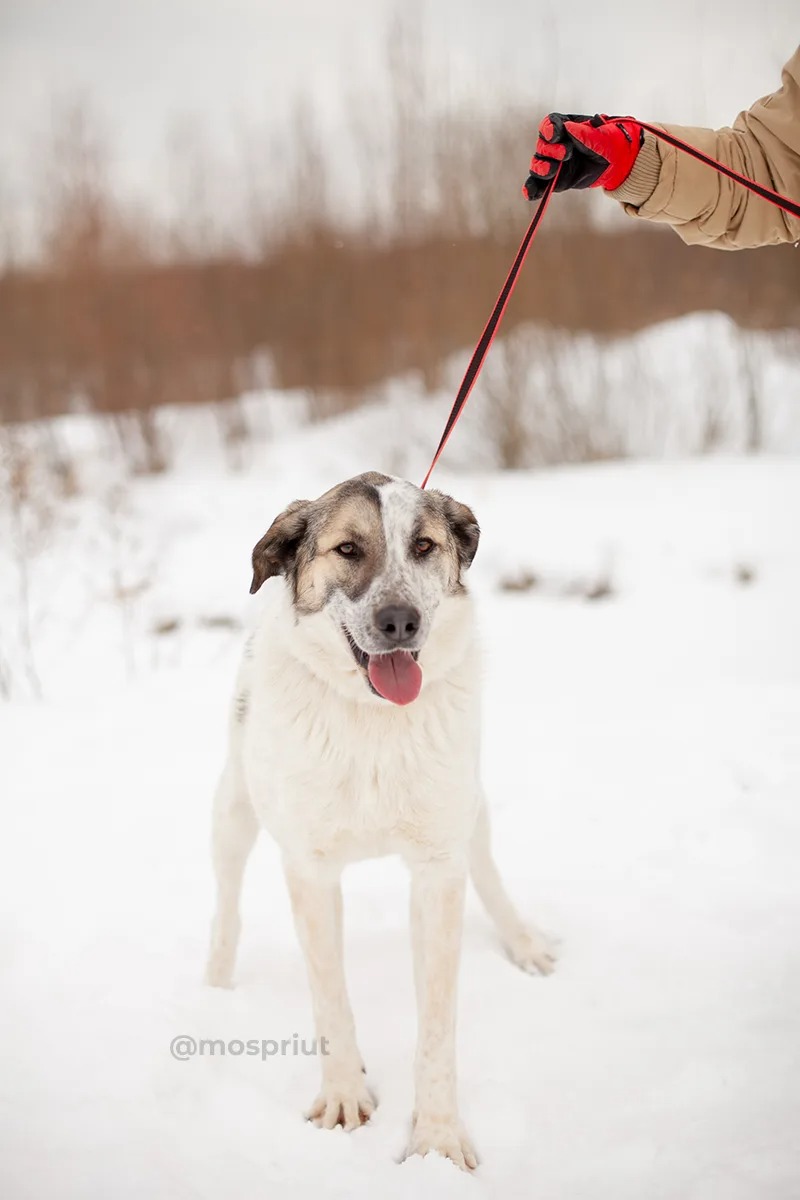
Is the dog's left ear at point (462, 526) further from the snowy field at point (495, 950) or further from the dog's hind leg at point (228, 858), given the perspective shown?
the dog's hind leg at point (228, 858)

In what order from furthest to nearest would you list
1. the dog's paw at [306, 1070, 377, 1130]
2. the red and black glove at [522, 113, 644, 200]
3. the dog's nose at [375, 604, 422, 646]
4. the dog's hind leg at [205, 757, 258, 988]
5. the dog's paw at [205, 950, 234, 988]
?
the dog's paw at [205, 950, 234, 988], the dog's hind leg at [205, 757, 258, 988], the red and black glove at [522, 113, 644, 200], the dog's paw at [306, 1070, 377, 1130], the dog's nose at [375, 604, 422, 646]

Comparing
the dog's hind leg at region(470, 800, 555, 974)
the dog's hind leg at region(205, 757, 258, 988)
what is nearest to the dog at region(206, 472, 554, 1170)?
the dog's hind leg at region(205, 757, 258, 988)

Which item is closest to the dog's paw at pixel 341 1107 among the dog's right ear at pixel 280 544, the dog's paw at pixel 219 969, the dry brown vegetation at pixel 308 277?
the dog's paw at pixel 219 969

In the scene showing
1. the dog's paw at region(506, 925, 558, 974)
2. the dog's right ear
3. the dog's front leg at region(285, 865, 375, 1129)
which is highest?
the dog's right ear

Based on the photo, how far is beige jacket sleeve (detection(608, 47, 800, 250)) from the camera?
2229mm

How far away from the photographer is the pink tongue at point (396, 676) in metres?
1.96

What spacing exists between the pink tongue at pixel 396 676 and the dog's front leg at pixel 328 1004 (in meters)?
0.52

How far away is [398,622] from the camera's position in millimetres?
1896

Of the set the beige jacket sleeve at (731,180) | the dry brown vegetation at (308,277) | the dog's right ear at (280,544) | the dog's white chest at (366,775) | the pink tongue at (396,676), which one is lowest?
the dog's white chest at (366,775)

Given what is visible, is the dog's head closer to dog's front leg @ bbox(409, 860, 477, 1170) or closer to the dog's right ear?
the dog's right ear

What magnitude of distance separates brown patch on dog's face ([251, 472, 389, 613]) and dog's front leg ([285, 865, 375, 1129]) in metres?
0.73

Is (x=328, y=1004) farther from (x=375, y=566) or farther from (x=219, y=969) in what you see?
(x=375, y=566)

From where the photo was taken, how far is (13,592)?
698cm

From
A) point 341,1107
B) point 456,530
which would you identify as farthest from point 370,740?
point 341,1107
